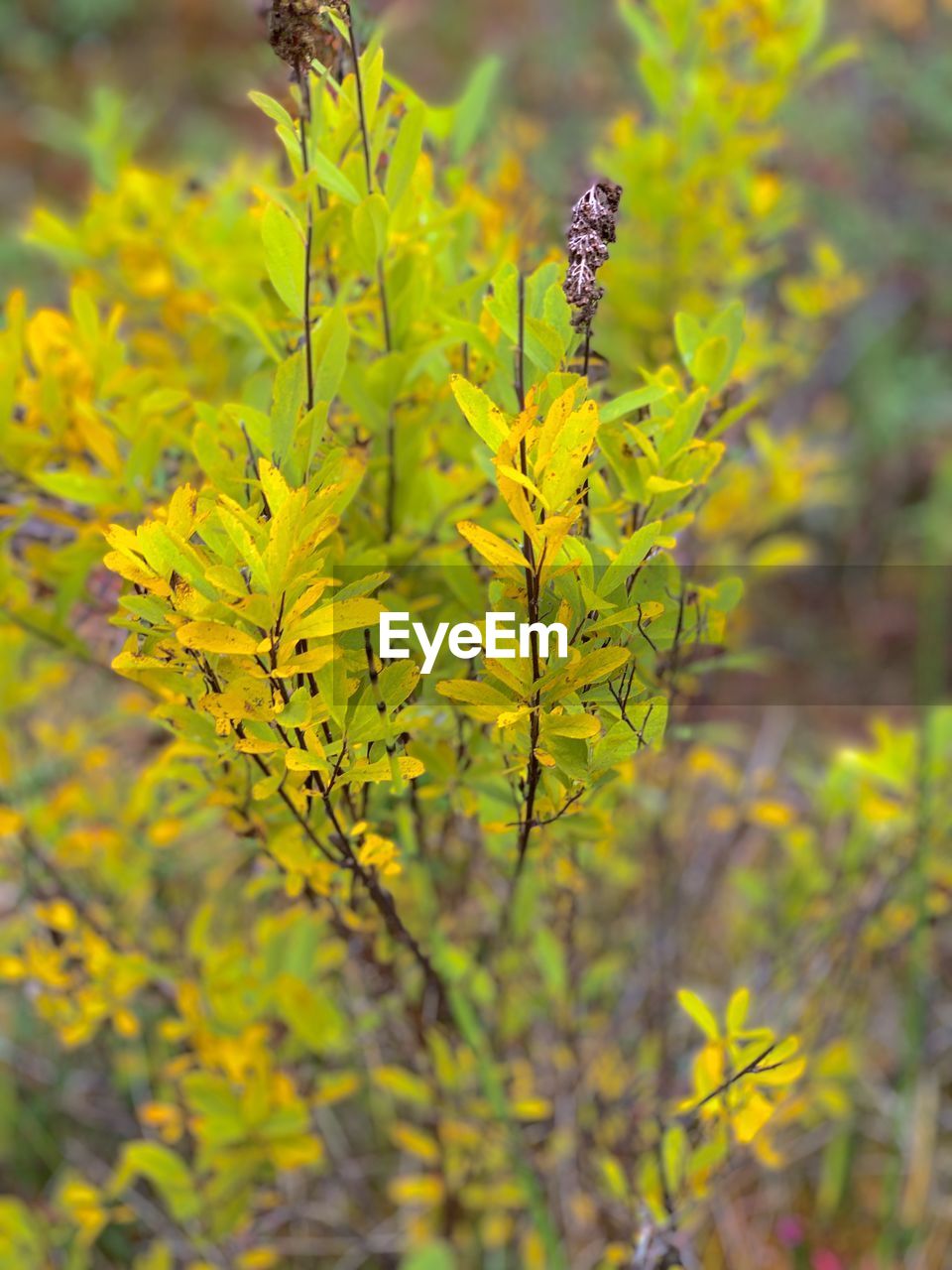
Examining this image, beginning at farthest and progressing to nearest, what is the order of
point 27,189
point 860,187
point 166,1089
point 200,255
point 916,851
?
1. point 27,189
2. point 860,187
3. point 166,1089
4. point 916,851
5. point 200,255

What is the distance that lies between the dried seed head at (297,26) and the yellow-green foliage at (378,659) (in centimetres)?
1

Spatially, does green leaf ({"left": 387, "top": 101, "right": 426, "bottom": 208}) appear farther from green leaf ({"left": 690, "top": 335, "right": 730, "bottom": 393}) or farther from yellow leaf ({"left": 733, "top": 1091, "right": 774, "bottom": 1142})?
yellow leaf ({"left": 733, "top": 1091, "right": 774, "bottom": 1142})

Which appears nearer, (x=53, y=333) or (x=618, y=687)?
(x=618, y=687)

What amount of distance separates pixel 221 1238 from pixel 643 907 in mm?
681

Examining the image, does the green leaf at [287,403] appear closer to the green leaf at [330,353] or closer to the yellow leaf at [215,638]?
the green leaf at [330,353]

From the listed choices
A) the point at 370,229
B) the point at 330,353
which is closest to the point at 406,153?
the point at 370,229

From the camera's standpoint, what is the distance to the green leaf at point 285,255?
2.03 feet

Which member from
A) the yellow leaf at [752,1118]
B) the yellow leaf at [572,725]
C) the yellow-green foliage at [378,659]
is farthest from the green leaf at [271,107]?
the yellow leaf at [752,1118]

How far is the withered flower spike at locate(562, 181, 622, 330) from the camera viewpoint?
1.92 feet

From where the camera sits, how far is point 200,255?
1035 millimetres

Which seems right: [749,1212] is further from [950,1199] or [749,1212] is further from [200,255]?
[200,255]

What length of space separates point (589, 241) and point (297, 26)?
0.19m

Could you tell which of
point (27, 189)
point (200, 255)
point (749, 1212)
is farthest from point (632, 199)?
point (27, 189)

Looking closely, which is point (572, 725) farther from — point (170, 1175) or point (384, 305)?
point (170, 1175)
